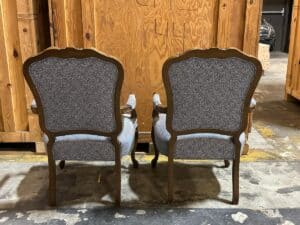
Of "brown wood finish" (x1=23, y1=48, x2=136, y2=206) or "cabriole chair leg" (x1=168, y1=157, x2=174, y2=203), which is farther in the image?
"cabriole chair leg" (x1=168, y1=157, x2=174, y2=203)

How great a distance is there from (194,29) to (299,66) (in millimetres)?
2196

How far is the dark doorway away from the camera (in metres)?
8.68

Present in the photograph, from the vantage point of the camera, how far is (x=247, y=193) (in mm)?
2375

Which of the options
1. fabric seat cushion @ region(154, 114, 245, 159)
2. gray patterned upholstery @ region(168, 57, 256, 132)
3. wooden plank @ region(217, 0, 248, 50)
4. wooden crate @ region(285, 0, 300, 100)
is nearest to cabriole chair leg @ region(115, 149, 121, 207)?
fabric seat cushion @ region(154, 114, 245, 159)

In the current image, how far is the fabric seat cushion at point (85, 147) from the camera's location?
6.93ft

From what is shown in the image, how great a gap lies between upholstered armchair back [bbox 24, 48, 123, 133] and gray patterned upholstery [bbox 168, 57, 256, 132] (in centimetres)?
34

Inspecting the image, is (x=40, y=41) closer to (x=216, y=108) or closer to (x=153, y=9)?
(x=153, y=9)

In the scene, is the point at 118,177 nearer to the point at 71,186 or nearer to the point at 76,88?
the point at 71,186

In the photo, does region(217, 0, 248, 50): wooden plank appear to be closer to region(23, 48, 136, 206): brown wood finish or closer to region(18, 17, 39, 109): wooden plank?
region(23, 48, 136, 206): brown wood finish

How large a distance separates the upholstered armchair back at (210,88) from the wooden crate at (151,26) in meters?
0.86

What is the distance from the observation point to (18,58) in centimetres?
288

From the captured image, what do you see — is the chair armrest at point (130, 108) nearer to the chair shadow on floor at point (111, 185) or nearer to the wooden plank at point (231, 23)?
the chair shadow on floor at point (111, 185)

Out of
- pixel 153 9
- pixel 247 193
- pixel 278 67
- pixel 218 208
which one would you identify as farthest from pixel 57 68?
pixel 278 67

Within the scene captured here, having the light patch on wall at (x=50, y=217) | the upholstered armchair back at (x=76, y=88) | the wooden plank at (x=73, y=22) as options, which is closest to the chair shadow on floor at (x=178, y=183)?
the light patch on wall at (x=50, y=217)
